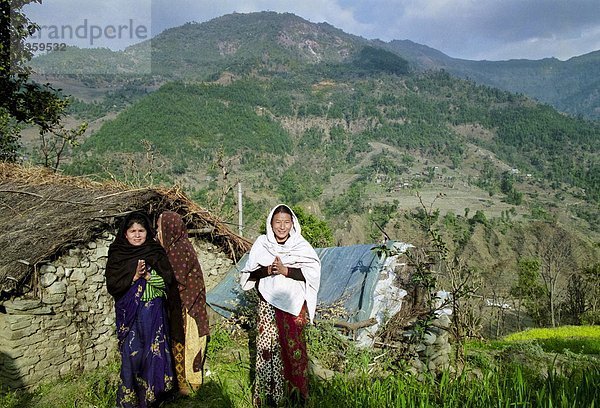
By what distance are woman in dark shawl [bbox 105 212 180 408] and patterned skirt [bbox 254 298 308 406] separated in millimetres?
760

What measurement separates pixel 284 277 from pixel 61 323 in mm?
2980

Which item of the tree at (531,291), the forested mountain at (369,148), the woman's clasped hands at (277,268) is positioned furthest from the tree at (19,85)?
the forested mountain at (369,148)

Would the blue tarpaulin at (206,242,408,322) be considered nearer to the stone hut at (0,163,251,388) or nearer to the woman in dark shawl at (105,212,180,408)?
the stone hut at (0,163,251,388)

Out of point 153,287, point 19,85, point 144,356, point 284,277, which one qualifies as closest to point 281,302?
point 284,277

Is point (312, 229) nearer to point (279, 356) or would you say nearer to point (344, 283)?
point (344, 283)

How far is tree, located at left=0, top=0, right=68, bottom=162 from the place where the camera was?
8.49 meters

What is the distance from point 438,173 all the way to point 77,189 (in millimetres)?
77030

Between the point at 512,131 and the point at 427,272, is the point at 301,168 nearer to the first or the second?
the point at 512,131

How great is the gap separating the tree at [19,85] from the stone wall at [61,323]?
18.8ft

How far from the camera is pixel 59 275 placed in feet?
14.8

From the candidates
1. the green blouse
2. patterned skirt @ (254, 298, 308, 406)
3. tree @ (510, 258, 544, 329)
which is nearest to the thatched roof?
the green blouse

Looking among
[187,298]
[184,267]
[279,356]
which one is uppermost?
[184,267]

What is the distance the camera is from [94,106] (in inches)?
3455

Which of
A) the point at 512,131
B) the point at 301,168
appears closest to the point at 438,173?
the point at 301,168
